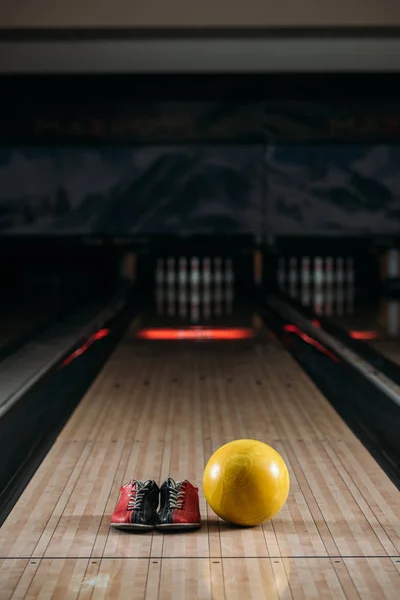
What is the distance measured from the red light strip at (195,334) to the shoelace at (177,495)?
4.33m

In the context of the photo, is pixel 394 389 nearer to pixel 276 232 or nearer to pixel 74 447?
pixel 74 447

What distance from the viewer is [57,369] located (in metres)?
5.42

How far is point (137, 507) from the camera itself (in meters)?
2.71

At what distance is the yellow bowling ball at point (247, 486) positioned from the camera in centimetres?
269

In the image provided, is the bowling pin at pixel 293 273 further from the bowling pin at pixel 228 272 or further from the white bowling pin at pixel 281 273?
the bowling pin at pixel 228 272

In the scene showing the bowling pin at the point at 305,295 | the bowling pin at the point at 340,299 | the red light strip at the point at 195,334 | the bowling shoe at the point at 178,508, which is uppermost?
the bowling shoe at the point at 178,508

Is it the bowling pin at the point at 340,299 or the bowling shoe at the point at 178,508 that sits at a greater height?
the bowling shoe at the point at 178,508

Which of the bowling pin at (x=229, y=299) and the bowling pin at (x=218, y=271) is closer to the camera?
the bowling pin at (x=229, y=299)

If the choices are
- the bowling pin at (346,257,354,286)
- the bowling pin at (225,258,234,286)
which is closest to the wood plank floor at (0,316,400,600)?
the bowling pin at (346,257,354,286)

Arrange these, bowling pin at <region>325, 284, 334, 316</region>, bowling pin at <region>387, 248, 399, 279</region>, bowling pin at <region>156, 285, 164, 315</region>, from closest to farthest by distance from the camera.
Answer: bowling pin at <region>325, 284, 334, 316</region> < bowling pin at <region>156, 285, 164, 315</region> < bowling pin at <region>387, 248, 399, 279</region>

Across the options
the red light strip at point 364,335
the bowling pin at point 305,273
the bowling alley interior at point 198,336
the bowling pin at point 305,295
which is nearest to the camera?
the bowling alley interior at point 198,336

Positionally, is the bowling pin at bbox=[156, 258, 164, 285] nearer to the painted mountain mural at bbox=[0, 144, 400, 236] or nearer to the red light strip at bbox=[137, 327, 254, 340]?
the painted mountain mural at bbox=[0, 144, 400, 236]

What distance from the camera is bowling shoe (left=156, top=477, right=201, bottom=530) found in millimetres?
2686
